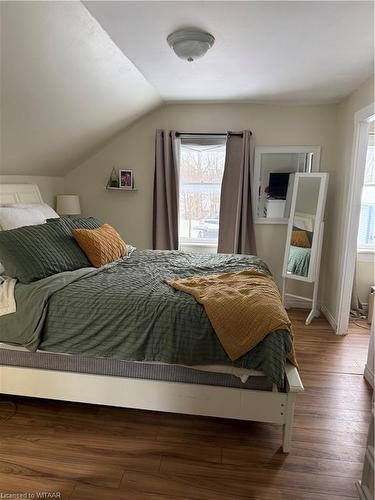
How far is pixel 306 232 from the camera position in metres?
3.71

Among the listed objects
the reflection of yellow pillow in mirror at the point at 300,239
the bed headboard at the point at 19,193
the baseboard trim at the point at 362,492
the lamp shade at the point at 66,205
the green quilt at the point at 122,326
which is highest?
the bed headboard at the point at 19,193

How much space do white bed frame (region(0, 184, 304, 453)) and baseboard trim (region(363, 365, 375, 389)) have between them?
992mm

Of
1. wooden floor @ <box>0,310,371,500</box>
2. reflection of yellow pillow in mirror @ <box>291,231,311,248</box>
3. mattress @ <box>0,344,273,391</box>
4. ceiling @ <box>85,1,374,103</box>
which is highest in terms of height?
ceiling @ <box>85,1,374,103</box>

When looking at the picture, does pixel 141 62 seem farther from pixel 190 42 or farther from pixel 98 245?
pixel 98 245

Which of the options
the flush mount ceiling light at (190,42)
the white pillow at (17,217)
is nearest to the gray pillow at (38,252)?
the white pillow at (17,217)

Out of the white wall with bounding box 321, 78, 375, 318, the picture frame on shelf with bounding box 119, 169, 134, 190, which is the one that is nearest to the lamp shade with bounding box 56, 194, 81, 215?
the picture frame on shelf with bounding box 119, 169, 134, 190

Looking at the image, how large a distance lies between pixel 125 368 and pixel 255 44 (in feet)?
7.55

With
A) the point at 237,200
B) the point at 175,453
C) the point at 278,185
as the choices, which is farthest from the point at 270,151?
the point at 175,453

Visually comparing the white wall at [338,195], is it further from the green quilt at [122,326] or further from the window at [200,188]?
the green quilt at [122,326]

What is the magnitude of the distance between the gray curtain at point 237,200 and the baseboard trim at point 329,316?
1.05 meters

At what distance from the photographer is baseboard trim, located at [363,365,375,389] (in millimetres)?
2418

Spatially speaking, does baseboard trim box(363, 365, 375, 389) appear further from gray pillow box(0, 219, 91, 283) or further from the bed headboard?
the bed headboard

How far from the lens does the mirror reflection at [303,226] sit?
12.0ft

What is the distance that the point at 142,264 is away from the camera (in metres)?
2.69
